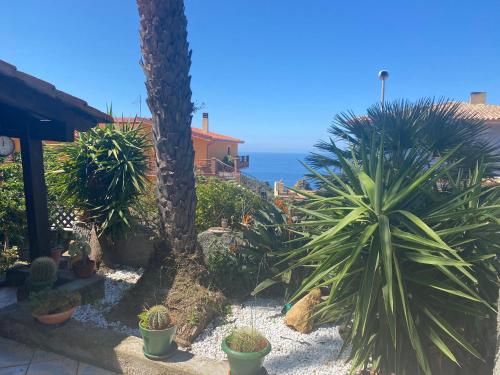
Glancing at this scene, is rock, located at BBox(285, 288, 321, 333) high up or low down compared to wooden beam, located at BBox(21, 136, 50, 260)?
down

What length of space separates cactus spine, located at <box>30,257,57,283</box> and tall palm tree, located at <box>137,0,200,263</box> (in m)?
1.76

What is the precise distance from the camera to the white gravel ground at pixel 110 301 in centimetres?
441

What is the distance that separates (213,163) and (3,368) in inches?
819

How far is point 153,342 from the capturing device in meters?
3.46

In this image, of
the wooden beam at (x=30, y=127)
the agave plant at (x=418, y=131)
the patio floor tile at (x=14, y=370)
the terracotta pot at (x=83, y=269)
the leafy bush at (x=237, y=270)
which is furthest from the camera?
the terracotta pot at (x=83, y=269)

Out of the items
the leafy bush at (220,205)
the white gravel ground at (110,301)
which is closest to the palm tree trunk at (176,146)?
the white gravel ground at (110,301)

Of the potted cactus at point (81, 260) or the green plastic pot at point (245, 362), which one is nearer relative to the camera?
the green plastic pot at point (245, 362)

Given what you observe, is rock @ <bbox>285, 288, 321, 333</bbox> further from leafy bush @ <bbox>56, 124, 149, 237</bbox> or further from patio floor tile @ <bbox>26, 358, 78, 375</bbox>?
leafy bush @ <bbox>56, 124, 149, 237</bbox>

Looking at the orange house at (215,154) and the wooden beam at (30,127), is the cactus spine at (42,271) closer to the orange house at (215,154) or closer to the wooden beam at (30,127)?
the wooden beam at (30,127)

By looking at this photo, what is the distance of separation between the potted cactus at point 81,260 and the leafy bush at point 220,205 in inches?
95.1

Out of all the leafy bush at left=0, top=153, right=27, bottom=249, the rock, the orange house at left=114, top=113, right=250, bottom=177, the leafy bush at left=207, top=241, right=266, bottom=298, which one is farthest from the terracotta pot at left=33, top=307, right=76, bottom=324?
the orange house at left=114, top=113, right=250, bottom=177

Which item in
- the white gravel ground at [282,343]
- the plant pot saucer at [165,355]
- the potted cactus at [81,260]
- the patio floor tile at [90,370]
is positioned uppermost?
the potted cactus at [81,260]

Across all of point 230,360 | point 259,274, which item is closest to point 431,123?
point 259,274

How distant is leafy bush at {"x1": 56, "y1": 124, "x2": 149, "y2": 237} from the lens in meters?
6.24
